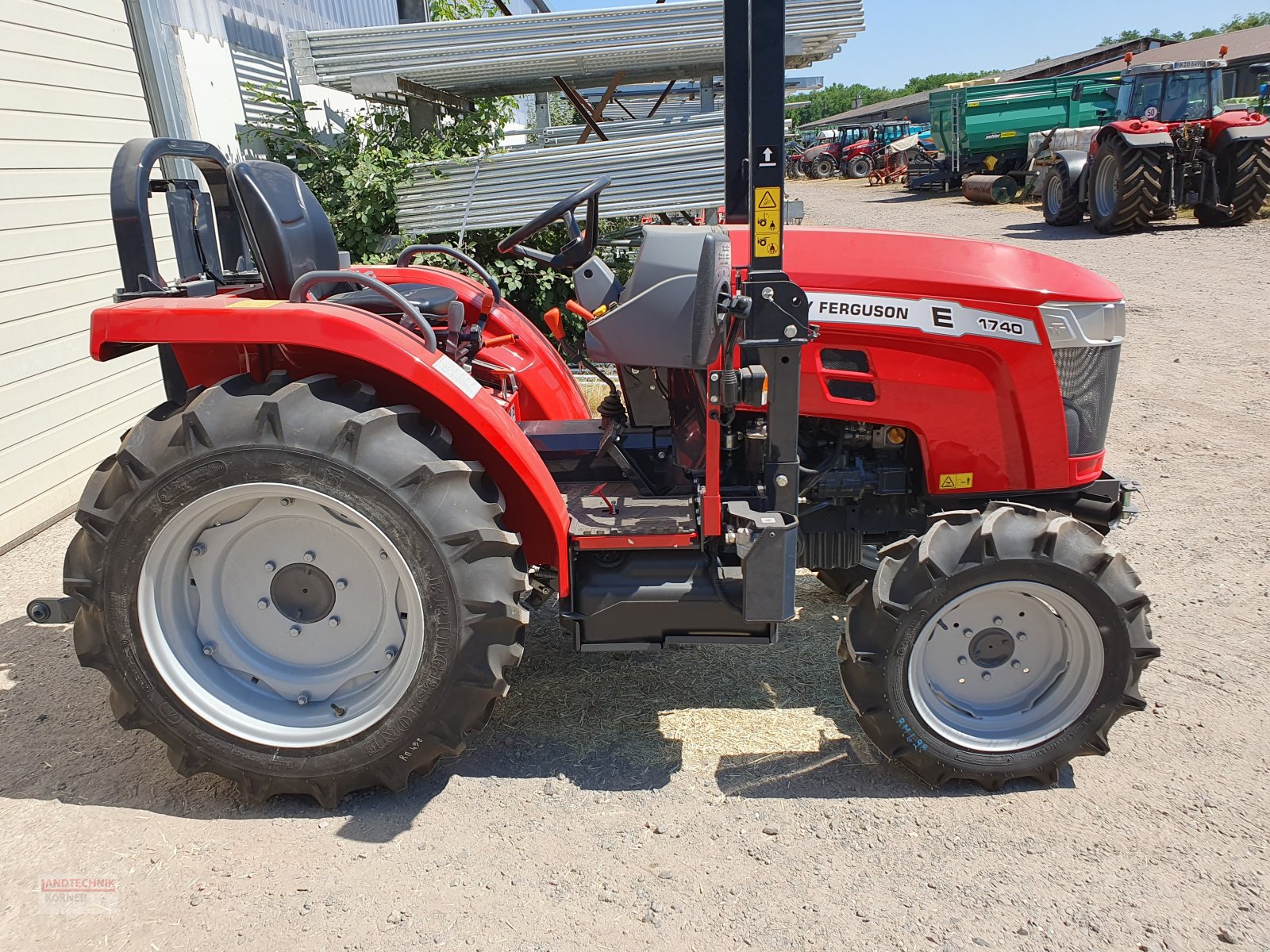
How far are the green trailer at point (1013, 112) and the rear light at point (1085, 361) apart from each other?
19174 millimetres

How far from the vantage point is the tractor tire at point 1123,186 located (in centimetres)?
1248

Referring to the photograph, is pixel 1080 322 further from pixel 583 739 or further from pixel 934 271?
pixel 583 739

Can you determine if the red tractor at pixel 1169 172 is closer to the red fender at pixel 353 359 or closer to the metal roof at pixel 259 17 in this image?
the metal roof at pixel 259 17

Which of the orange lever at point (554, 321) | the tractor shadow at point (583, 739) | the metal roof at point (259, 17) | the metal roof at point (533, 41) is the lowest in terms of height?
the tractor shadow at point (583, 739)

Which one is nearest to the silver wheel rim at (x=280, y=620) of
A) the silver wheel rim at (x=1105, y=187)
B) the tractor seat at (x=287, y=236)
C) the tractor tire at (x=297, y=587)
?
the tractor tire at (x=297, y=587)

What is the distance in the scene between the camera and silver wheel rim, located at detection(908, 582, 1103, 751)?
242cm

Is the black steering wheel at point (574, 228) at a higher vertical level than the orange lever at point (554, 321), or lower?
higher

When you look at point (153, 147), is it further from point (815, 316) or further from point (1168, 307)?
point (1168, 307)

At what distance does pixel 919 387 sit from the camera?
254 cm

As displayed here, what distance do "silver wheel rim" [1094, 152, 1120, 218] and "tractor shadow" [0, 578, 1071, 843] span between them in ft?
41.5

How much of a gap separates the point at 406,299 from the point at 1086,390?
1970mm

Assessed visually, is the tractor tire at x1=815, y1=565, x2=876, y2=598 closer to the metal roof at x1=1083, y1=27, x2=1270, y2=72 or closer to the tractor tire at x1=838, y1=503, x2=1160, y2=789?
the tractor tire at x1=838, y1=503, x2=1160, y2=789

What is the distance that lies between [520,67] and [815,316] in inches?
200

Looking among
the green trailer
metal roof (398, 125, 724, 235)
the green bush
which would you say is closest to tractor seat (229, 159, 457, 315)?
the green bush
